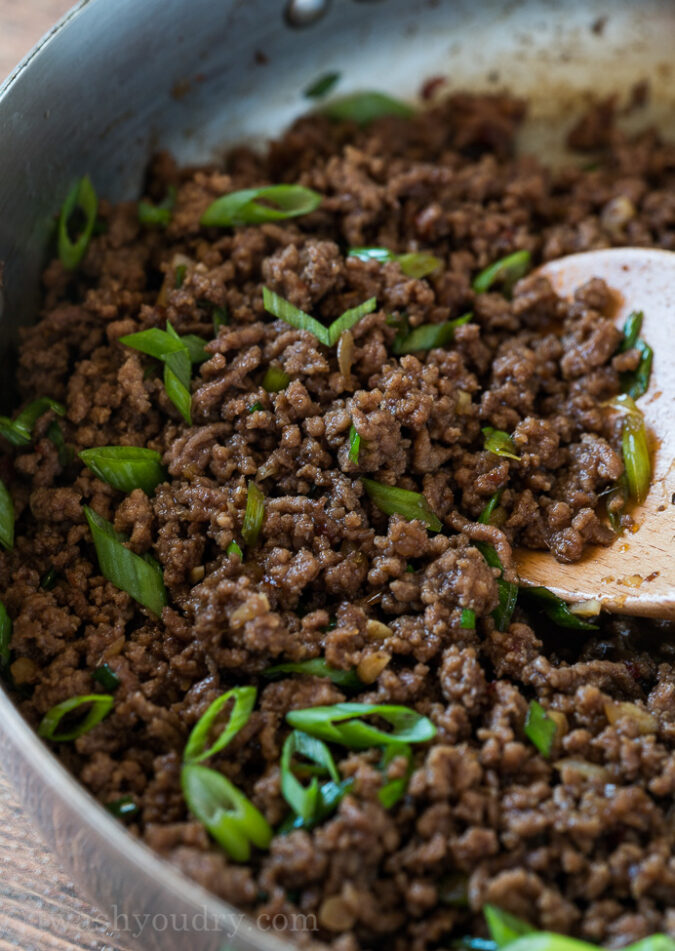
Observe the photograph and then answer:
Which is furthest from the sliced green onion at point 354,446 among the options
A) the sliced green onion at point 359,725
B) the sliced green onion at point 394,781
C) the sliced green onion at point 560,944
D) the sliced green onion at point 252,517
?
the sliced green onion at point 560,944

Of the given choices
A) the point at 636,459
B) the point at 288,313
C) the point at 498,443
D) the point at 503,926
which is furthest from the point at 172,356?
the point at 503,926

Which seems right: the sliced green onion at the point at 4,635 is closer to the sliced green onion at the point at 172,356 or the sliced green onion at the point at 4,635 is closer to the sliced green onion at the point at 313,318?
the sliced green onion at the point at 172,356

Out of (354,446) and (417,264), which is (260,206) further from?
(354,446)

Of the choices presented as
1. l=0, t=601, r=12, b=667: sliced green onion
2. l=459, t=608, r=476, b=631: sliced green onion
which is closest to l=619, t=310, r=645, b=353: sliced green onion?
l=459, t=608, r=476, b=631: sliced green onion

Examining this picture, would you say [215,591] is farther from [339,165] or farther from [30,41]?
[30,41]

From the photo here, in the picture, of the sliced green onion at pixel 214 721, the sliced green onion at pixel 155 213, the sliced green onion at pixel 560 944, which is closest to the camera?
the sliced green onion at pixel 560 944
